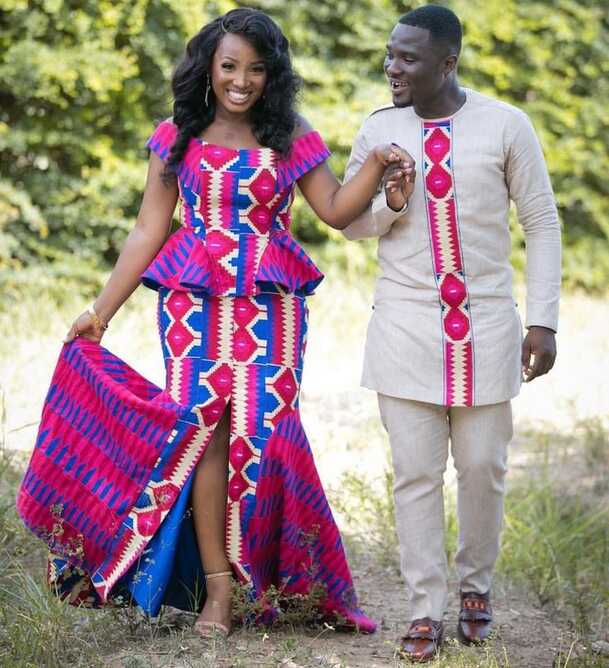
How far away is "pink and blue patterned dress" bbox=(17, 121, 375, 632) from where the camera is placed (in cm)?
346

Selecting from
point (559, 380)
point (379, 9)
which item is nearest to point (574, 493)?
point (559, 380)

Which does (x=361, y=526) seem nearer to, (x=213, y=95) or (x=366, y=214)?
(x=366, y=214)

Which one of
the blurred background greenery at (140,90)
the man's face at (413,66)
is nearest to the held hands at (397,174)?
the man's face at (413,66)

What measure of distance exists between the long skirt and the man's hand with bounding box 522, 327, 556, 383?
25.7 inches

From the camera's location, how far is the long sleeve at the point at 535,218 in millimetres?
3393

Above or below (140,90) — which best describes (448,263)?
below

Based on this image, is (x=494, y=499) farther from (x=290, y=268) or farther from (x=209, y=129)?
(x=209, y=129)

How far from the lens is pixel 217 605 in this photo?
3.51 m

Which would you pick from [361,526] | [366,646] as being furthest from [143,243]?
[361,526]

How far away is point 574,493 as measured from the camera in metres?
5.50

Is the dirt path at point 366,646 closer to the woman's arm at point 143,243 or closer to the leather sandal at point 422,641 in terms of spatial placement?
the leather sandal at point 422,641

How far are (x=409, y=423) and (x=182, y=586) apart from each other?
85 centimetres

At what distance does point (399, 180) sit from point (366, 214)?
22 cm

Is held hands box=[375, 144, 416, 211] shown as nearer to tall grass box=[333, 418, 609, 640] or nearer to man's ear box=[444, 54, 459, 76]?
man's ear box=[444, 54, 459, 76]
